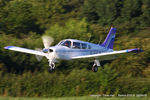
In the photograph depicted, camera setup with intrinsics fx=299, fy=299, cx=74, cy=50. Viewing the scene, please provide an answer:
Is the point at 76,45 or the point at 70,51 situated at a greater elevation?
the point at 76,45

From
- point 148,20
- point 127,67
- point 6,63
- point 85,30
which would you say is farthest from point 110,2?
point 6,63

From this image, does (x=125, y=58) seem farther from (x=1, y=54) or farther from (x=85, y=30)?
(x=1, y=54)

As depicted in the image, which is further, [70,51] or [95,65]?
[95,65]

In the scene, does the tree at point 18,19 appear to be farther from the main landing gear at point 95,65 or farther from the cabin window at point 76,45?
the cabin window at point 76,45

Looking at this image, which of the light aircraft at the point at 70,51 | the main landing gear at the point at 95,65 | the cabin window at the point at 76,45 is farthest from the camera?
the main landing gear at the point at 95,65

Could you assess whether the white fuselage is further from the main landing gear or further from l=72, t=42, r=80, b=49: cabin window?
the main landing gear

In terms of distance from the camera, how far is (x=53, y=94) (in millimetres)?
24391

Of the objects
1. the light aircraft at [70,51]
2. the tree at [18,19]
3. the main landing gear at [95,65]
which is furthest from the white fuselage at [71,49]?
the tree at [18,19]

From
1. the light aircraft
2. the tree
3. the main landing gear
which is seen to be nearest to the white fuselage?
the light aircraft

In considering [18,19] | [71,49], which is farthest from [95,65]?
[18,19]

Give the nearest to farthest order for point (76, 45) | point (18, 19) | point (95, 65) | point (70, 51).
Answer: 1. point (70, 51)
2. point (76, 45)
3. point (95, 65)
4. point (18, 19)

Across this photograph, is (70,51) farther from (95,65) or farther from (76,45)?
(95,65)

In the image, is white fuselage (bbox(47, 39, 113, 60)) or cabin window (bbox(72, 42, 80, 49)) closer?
white fuselage (bbox(47, 39, 113, 60))

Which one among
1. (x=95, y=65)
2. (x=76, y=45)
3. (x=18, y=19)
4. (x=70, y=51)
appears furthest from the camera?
(x=18, y=19)
